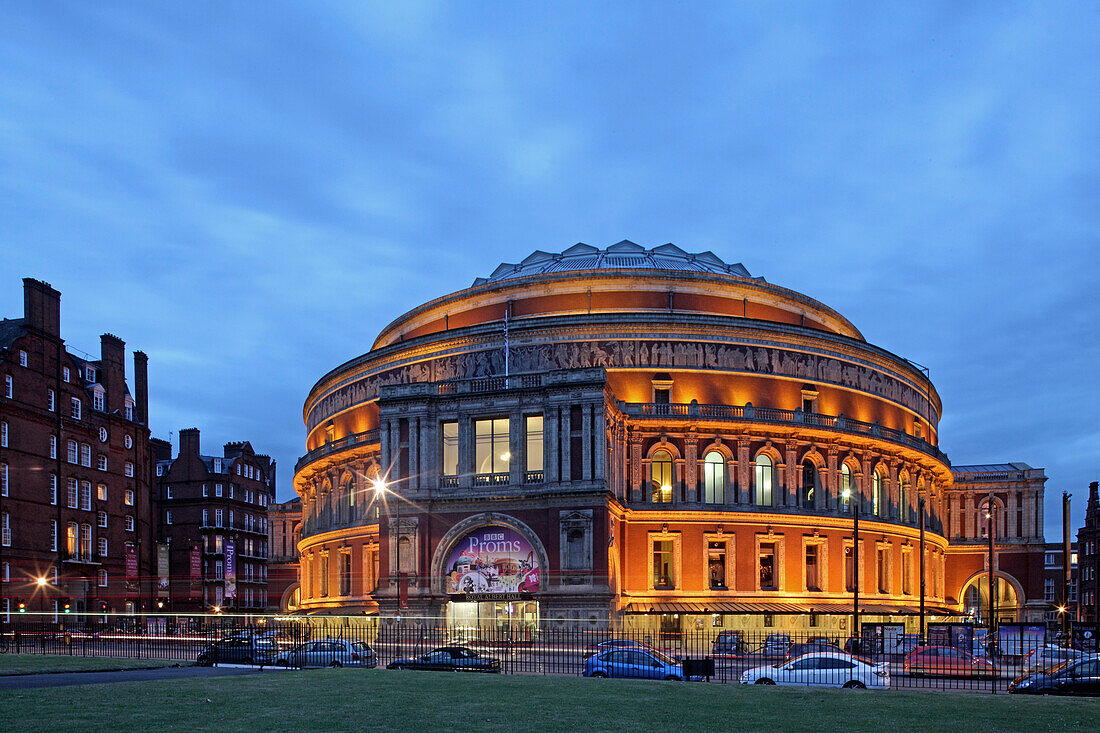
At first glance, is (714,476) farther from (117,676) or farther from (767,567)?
(117,676)

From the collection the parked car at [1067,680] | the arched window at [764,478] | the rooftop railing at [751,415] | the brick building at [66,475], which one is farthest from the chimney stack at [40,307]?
the parked car at [1067,680]

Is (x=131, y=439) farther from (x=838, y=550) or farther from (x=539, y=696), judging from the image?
(x=539, y=696)

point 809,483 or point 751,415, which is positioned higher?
point 751,415

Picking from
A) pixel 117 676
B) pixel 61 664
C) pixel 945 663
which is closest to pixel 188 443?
pixel 61 664

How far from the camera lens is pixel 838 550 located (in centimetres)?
5875

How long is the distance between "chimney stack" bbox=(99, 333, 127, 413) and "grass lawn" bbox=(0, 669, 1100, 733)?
6134 centimetres

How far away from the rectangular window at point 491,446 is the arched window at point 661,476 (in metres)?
9.38

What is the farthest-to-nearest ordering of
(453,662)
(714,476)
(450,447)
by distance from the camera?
(714,476) → (450,447) → (453,662)

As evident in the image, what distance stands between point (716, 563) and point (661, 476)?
561 cm

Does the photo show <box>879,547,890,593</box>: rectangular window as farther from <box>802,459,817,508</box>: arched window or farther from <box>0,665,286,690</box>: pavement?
<box>0,665,286,690</box>: pavement

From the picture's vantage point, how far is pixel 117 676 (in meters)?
26.9

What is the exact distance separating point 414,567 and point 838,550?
2455 centimetres

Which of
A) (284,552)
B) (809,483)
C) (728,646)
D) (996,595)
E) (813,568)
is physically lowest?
(996,595)

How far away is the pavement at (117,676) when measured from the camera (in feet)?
78.3
